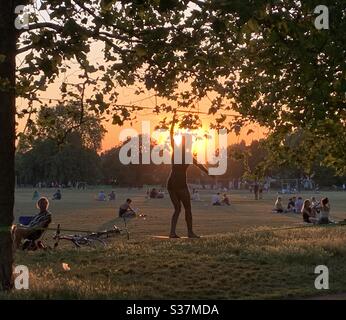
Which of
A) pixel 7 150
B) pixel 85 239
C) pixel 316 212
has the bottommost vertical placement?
pixel 85 239

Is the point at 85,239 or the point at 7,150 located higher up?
the point at 7,150

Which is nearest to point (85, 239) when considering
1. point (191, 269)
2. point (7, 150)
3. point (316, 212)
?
point (191, 269)

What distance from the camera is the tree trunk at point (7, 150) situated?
28.7 feet

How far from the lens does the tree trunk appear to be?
344 inches

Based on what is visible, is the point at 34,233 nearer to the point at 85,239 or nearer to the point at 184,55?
the point at 85,239

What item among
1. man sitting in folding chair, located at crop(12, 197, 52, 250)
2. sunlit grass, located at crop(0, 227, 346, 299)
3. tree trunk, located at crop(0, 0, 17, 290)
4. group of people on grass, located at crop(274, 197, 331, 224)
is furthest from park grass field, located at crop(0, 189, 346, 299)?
group of people on grass, located at crop(274, 197, 331, 224)

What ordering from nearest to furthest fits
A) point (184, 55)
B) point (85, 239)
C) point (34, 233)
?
1. point (184, 55)
2. point (34, 233)
3. point (85, 239)

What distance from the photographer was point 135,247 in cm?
1363

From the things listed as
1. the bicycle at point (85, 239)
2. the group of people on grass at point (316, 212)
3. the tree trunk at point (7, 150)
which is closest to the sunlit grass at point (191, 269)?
the tree trunk at point (7, 150)

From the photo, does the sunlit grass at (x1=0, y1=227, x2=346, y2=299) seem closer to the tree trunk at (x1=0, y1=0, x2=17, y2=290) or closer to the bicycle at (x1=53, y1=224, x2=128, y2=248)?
the tree trunk at (x1=0, y1=0, x2=17, y2=290)

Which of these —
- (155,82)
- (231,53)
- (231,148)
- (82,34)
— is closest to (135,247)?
(231,148)

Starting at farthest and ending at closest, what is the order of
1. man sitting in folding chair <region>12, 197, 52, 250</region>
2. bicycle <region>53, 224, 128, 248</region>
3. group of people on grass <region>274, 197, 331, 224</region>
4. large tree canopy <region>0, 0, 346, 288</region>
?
group of people on grass <region>274, 197, 331, 224</region>
bicycle <region>53, 224, 128, 248</region>
man sitting in folding chair <region>12, 197, 52, 250</region>
large tree canopy <region>0, 0, 346, 288</region>

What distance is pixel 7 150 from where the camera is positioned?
888 cm
